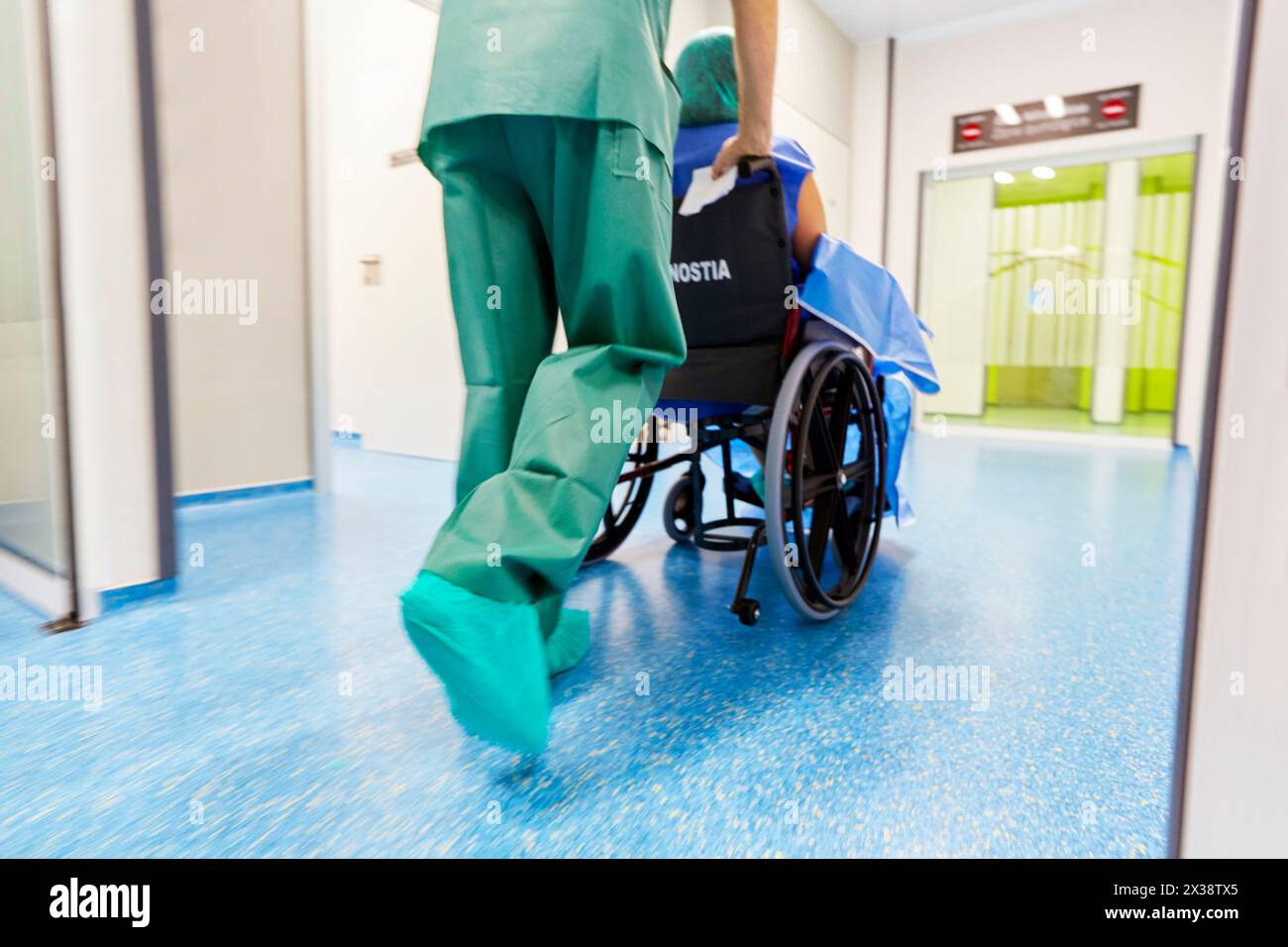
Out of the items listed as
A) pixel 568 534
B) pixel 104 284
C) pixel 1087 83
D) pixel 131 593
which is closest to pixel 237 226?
pixel 104 284

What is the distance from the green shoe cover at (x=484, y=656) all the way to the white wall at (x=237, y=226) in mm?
2038

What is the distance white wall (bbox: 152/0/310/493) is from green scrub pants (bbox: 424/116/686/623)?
1.83 meters

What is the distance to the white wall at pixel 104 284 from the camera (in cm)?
136

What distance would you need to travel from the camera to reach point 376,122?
3.86 meters

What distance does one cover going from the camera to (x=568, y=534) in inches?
33.7

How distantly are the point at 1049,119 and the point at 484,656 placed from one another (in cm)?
581

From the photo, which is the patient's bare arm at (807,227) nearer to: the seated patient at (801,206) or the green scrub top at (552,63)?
the seated patient at (801,206)

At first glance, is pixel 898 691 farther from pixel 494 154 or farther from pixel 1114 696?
pixel 494 154

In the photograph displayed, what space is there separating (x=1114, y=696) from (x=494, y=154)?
119 centimetres

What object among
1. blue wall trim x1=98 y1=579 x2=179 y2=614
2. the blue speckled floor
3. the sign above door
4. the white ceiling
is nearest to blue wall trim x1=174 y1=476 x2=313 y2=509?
the blue speckled floor

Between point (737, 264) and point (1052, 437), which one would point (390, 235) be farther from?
point (1052, 437)

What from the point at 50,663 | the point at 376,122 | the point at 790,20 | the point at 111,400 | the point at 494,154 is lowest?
the point at 50,663

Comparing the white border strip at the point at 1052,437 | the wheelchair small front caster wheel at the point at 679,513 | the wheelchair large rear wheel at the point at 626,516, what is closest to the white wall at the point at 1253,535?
the wheelchair large rear wheel at the point at 626,516
